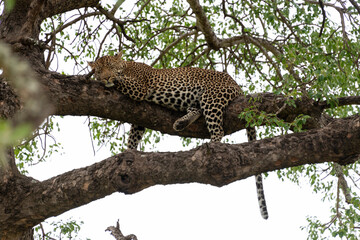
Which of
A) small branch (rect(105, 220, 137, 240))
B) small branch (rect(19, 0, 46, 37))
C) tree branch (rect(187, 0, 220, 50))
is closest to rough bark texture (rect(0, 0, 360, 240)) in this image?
small branch (rect(105, 220, 137, 240))

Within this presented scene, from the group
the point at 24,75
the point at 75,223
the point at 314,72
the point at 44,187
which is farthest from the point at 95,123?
the point at 24,75

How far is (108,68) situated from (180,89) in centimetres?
101

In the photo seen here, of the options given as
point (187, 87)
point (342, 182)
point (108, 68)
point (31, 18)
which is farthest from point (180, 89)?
point (342, 182)

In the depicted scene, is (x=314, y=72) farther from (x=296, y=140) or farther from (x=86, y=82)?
(x=86, y=82)

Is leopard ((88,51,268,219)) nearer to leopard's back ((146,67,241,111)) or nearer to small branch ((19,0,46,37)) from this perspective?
leopard's back ((146,67,241,111))

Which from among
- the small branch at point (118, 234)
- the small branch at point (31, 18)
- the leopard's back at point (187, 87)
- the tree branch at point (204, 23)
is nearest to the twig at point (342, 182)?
the leopard's back at point (187, 87)

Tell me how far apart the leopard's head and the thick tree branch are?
197 cm

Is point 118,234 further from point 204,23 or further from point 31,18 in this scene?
point 204,23

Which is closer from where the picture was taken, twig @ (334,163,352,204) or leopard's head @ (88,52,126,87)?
leopard's head @ (88,52,126,87)

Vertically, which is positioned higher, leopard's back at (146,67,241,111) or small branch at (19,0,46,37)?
small branch at (19,0,46,37)

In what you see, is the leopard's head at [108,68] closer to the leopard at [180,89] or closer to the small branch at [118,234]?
the leopard at [180,89]

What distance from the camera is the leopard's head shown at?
589 centimetres

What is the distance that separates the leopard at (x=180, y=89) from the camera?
545 centimetres

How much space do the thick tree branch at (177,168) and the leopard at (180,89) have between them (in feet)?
4.67
